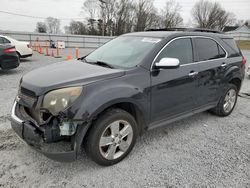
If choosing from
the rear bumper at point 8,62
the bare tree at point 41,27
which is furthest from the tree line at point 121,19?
the rear bumper at point 8,62

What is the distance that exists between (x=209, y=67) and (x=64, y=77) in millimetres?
2495

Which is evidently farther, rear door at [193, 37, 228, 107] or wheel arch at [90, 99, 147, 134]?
rear door at [193, 37, 228, 107]

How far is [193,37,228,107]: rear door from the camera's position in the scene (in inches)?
129

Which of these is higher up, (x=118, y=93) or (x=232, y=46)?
(x=232, y=46)

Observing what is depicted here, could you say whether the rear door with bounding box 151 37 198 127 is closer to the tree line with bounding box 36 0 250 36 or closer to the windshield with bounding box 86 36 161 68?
the windshield with bounding box 86 36 161 68

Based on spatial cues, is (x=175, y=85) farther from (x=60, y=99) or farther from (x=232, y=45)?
(x=232, y=45)

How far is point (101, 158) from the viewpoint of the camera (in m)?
2.35

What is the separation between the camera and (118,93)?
2287mm

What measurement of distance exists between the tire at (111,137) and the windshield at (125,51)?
0.77 m

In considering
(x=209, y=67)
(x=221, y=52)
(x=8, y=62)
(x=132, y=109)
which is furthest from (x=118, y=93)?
(x=8, y=62)

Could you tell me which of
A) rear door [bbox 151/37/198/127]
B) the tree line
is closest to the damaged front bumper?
rear door [bbox 151/37/198/127]

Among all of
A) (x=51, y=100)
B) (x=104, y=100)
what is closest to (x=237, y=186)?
(x=104, y=100)

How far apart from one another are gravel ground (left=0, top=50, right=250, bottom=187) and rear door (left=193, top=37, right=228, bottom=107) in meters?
0.64

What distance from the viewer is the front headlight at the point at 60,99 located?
6.73 feet
